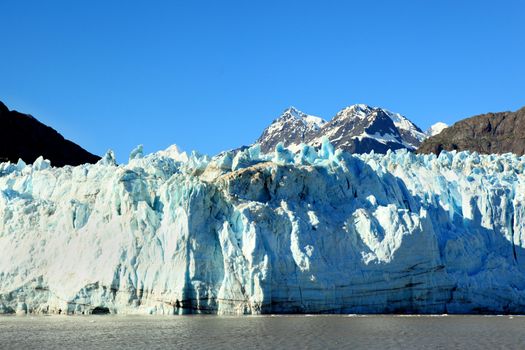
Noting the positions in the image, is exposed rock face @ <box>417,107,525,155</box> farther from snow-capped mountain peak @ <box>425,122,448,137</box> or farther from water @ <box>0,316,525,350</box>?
water @ <box>0,316,525,350</box>

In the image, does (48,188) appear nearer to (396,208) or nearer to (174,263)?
(174,263)

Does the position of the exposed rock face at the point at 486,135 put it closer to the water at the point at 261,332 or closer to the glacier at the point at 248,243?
the glacier at the point at 248,243

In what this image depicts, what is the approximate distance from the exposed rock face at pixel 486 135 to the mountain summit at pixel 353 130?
54.3 feet

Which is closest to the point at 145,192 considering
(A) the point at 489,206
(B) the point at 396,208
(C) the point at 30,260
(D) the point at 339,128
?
(C) the point at 30,260

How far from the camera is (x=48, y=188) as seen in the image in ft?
119

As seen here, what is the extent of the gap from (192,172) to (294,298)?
7.68 m

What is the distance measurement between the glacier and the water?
4.34 feet

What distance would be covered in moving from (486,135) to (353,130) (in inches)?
1433

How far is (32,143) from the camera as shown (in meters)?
77.5

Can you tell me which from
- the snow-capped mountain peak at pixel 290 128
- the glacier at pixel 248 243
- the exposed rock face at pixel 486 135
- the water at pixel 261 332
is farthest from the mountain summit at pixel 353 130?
the water at pixel 261 332

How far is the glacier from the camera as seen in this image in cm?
3038

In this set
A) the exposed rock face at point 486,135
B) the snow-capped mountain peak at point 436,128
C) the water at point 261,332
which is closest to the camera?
the water at point 261,332

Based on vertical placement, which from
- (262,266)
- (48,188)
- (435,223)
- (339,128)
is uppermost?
(339,128)

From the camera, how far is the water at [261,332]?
2208 cm
